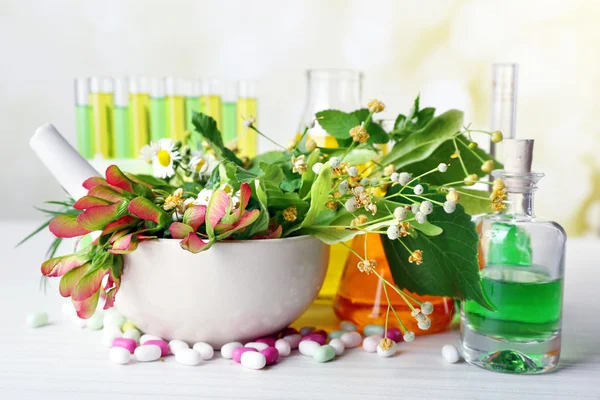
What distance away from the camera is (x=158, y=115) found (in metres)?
1.48

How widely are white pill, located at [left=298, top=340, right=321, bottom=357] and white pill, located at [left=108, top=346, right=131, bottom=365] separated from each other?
0.14 meters

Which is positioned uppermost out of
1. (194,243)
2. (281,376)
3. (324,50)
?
(324,50)

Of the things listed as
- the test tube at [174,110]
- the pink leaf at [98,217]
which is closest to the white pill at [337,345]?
the pink leaf at [98,217]

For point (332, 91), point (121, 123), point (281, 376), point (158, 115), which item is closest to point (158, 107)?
point (158, 115)

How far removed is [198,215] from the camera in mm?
555

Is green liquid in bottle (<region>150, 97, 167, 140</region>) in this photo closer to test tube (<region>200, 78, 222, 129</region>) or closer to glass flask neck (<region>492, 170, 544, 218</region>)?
test tube (<region>200, 78, 222, 129</region>)

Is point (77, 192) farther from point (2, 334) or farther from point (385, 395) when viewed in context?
point (385, 395)

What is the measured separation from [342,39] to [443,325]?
75.5 inches

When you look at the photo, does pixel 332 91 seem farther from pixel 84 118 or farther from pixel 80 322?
pixel 84 118

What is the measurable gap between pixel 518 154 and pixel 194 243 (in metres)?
0.25

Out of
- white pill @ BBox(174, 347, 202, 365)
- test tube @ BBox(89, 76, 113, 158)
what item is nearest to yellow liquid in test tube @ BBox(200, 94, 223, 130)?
test tube @ BBox(89, 76, 113, 158)

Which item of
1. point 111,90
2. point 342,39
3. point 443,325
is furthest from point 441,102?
point 443,325

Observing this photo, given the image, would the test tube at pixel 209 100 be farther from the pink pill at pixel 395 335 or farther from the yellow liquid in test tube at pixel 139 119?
the pink pill at pixel 395 335

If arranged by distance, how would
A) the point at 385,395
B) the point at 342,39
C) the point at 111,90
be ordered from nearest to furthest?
the point at 385,395 → the point at 111,90 → the point at 342,39
